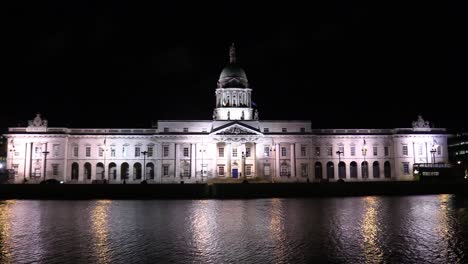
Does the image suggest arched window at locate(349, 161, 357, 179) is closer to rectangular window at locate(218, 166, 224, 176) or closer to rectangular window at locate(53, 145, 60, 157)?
rectangular window at locate(218, 166, 224, 176)

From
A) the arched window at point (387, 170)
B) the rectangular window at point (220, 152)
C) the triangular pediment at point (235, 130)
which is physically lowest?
the arched window at point (387, 170)

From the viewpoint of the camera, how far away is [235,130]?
79.2 m

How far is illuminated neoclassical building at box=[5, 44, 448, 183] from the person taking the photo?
261ft

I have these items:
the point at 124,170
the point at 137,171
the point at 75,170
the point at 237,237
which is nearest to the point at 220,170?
the point at 137,171

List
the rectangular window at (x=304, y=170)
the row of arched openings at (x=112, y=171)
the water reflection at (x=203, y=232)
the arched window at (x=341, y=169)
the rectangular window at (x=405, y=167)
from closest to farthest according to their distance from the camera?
the water reflection at (x=203, y=232)
the row of arched openings at (x=112, y=171)
the rectangular window at (x=405, y=167)
the rectangular window at (x=304, y=170)
the arched window at (x=341, y=169)

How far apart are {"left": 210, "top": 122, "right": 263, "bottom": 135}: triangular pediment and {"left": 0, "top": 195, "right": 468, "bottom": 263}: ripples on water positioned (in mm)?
50304

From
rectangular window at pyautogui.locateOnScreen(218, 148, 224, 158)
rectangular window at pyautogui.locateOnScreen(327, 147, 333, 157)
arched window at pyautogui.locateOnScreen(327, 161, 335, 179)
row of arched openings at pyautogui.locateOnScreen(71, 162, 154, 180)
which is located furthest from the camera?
arched window at pyautogui.locateOnScreen(327, 161, 335, 179)

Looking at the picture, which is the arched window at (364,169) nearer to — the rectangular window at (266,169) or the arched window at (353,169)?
the arched window at (353,169)

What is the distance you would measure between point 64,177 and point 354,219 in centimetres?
6626

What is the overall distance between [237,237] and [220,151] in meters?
61.9

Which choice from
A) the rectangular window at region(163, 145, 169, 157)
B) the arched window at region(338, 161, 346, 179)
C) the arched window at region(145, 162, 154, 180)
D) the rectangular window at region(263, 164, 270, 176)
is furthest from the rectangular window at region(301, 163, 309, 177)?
the arched window at region(145, 162, 154, 180)

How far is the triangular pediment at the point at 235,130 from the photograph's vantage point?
7900 centimetres

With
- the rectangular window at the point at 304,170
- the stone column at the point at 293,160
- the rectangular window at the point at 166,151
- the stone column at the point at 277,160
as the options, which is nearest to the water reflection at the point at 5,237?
the rectangular window at the point at 166,151

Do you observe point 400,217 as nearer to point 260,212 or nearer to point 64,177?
point 260,212
